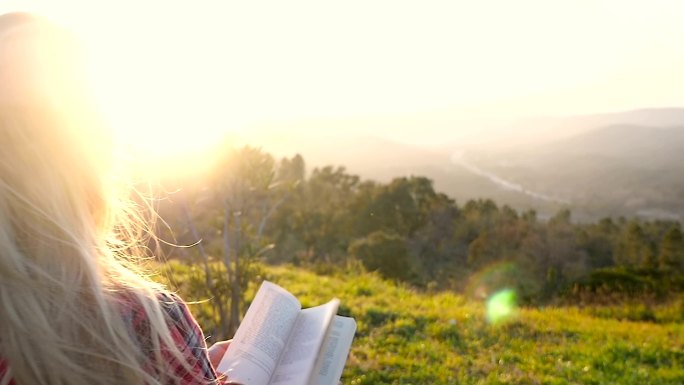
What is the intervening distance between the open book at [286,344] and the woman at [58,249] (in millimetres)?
523

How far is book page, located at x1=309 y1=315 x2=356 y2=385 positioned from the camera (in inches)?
69.4

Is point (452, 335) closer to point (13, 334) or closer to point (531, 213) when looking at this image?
point (13, 334)

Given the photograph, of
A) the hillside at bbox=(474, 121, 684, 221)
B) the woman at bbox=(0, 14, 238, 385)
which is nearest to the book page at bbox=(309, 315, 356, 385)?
the woman at bbox=(0, 14, 238, 385)

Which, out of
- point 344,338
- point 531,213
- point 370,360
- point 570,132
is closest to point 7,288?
point 344,338

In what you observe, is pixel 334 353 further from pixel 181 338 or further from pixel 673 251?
pixel 673 251

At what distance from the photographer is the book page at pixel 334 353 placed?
5.78ft

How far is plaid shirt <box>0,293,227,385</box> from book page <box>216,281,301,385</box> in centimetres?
37

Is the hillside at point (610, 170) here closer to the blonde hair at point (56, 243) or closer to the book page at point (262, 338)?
the book page at point (262, 338)

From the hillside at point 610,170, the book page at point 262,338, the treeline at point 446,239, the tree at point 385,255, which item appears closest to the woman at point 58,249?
the book page at point 262,338

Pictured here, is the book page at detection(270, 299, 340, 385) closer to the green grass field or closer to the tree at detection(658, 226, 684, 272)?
the green grass field

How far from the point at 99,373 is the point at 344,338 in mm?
962

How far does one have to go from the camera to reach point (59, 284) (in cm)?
105

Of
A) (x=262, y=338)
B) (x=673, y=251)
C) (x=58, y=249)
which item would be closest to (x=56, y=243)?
(x=58, y=249)

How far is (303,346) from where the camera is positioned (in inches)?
70.8
